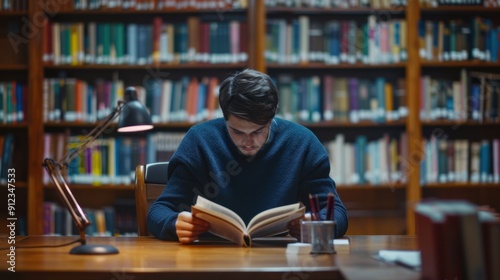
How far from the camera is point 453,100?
4.08 m

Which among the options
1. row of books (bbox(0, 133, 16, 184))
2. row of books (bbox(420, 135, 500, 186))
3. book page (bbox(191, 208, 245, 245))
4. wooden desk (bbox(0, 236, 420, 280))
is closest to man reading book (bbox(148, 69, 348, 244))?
book page (bbox(191, 208, 245, 245))

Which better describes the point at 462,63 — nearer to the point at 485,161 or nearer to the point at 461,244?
the point at 485,161

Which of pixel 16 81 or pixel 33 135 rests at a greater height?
pixel 16 81

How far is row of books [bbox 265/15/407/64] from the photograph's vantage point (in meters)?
4.05

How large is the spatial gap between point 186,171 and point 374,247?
27.8 inches

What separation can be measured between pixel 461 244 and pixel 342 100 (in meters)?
2.81

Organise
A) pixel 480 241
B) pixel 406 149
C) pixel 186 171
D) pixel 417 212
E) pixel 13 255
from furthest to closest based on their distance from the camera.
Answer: pixel 406 149 < pixel 186 171 < pixel 13 255 < pixel 417 212 < pixel 480 241

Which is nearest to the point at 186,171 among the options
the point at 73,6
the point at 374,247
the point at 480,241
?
the point at 374,247

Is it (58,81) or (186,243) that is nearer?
(186,243)

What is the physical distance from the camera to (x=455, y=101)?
4.08m

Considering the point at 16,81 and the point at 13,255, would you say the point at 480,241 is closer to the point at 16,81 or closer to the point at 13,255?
the point at 13,255

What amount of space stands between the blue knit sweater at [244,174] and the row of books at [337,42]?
65.4 inches

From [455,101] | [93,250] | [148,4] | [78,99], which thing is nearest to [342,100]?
[455,101]

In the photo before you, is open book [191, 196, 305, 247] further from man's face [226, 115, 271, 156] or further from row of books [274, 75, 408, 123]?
row of books [274, 75, 408, 123]
